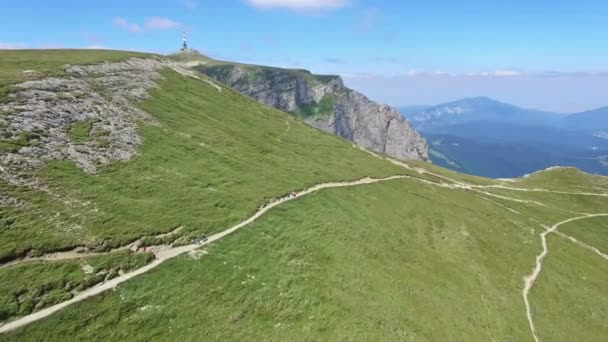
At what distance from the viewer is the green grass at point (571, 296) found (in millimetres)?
56844

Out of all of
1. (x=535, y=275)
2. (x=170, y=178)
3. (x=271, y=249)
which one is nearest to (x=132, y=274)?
(x=271, y=249)

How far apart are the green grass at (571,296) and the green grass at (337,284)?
3.54 m

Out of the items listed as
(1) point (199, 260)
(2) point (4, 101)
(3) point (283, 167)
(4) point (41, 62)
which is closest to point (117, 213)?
(1) point (199, 260)

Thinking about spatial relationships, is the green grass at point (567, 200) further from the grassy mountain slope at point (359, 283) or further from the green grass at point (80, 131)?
the green grass at point (80, 131)

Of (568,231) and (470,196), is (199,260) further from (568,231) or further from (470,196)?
(568,231)

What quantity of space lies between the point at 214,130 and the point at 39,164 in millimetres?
36079

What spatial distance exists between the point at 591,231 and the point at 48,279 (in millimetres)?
110912

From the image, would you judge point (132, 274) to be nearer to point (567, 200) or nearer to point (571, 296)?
point (571, 296)

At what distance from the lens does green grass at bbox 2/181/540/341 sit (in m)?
30.9

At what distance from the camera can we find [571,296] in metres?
65.1

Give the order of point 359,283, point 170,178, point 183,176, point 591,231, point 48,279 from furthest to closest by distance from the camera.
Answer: point 591,231 → point 183,176 → point 170,178 → point 359,283 → point 48,279

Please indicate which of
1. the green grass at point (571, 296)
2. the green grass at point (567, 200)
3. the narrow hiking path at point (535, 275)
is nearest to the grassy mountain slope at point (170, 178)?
the narrow hiking path at point (535, 275)

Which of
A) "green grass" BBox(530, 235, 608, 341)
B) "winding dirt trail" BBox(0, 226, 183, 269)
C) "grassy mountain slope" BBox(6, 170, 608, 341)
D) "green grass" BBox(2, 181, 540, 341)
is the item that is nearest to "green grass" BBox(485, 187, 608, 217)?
"grassy mountain slope" BBox(6, 170, 608, 341)

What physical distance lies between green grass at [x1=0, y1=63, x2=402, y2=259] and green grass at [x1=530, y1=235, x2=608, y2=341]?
37.8 metres
